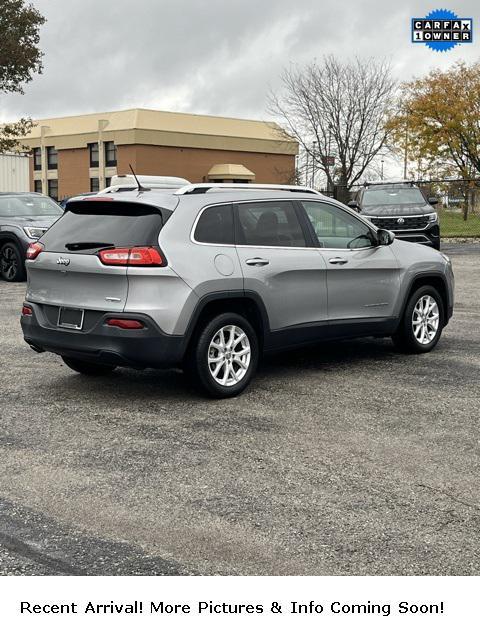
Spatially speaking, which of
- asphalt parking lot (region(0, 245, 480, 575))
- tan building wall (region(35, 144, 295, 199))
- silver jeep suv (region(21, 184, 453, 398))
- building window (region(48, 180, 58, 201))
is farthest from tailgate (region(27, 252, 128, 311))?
building window (region(48, 180, 58, 201))

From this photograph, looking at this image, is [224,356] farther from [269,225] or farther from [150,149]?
[150,149]

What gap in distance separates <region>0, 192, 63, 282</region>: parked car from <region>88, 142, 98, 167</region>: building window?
46.4 metres

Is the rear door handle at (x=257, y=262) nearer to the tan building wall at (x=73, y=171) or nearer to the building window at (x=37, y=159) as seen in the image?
the tan building wall at (x=73, y=171)

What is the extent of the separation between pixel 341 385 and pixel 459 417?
142 centimetres

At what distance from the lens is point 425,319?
9.68m

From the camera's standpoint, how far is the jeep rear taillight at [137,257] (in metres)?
7.21

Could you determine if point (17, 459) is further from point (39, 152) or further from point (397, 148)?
point (39, 152)

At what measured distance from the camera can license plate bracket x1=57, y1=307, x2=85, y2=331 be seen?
7441mm

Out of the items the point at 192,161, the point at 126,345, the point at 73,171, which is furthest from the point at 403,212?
the point at 73,171

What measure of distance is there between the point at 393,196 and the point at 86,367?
14662 millimetres

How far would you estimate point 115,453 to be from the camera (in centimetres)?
617

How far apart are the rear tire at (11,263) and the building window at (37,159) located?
173 feet

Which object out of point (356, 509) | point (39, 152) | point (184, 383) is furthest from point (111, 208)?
point (39, 152)

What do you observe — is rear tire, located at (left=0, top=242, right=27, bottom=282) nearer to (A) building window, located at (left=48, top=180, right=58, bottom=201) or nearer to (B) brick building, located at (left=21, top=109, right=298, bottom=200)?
(B) brick building, located at (left=21, top=109, right=298, bottom=200)
